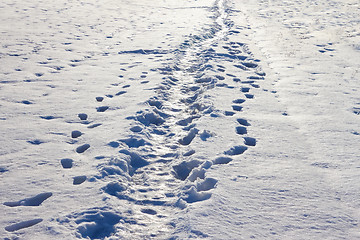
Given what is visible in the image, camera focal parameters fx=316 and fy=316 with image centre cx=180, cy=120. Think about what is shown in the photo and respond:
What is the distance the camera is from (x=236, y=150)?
478 cm

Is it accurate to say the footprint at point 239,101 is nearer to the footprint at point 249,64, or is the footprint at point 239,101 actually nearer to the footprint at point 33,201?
the footprint at point 249,64

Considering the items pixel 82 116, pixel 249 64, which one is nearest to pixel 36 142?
pixel 82 116

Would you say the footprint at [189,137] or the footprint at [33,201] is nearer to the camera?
the footprint at [33,201]

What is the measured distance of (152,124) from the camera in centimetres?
554

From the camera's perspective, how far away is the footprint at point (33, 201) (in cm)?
364

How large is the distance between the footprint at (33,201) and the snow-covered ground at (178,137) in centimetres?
1

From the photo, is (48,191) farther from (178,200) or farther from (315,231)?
(315,231)

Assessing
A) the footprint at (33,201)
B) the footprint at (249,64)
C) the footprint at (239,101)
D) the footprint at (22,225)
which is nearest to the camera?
the footprint at (22,225)

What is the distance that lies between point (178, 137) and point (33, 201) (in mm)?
2339

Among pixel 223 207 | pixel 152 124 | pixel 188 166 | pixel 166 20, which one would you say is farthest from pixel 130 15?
pixel 223 207

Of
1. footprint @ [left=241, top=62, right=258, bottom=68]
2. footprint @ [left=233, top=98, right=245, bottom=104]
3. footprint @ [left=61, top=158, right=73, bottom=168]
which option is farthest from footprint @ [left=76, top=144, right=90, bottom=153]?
footprint @ [left=241, top=62, right=258, bottom=68]

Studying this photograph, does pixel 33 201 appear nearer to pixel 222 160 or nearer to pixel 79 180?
pixel 79 180

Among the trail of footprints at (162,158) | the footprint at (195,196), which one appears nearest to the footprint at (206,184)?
the trail of footprints at (162,158)

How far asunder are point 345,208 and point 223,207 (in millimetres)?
1396
